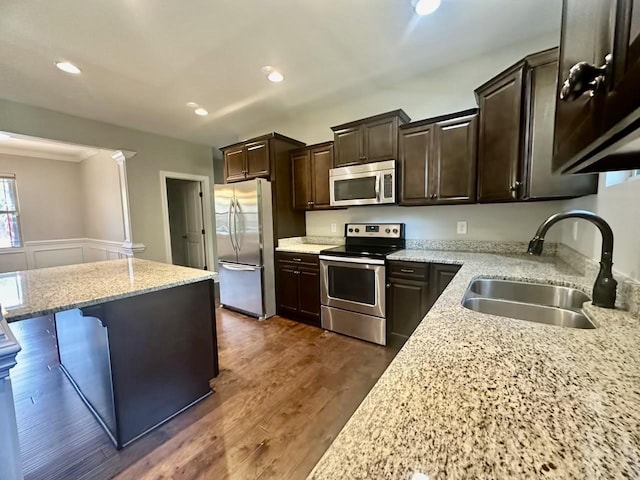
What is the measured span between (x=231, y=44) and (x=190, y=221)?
4046mm

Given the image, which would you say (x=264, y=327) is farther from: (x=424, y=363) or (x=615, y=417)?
Answer: (x=615, y=417)

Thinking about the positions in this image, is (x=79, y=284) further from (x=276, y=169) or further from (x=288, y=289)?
(x=276, y=169)

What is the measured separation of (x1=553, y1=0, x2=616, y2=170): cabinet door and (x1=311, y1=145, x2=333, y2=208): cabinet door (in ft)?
8.68

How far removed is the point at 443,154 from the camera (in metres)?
2.47

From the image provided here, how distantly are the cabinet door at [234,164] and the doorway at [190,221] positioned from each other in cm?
140

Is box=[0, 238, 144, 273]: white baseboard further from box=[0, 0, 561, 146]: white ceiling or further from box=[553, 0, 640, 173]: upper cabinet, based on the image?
box=[553, 0, 640, 173]: upper cabinet

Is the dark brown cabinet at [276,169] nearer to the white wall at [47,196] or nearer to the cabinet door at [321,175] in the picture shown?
the cabinet door at [321,175]

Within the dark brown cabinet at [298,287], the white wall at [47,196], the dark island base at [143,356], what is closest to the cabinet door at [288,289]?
the dark brown cabinet at [298,287]

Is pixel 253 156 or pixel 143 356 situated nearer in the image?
pixel 143 356

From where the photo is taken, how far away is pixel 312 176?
3.41m

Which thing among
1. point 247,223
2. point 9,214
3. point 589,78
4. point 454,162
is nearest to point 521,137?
point 454,162

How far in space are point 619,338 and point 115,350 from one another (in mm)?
2167

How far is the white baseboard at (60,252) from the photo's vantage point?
15.5 feet

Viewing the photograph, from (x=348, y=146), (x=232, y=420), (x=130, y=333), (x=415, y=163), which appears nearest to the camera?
(x=130, y=333)
